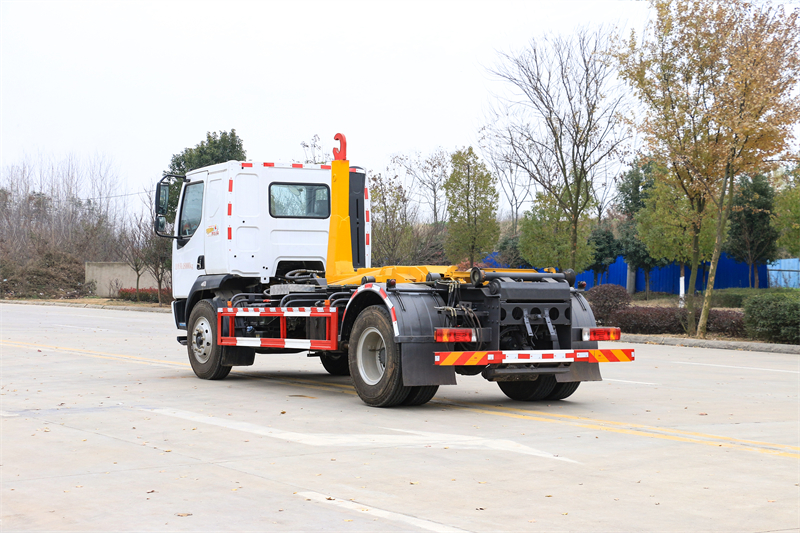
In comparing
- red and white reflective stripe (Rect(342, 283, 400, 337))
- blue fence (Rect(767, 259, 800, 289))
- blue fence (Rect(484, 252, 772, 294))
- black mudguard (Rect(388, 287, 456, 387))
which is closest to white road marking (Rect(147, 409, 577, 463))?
black mudguard (Rect(388, 287, 456, 387))

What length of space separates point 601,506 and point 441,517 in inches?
42.7

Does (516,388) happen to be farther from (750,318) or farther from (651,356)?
(750,318)

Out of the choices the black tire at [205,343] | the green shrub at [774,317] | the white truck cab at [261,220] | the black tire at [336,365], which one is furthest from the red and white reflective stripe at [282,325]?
the green shrub at [774,317]

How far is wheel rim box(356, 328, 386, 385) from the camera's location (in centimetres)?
1045

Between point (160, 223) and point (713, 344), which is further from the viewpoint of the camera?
point (713, 344)

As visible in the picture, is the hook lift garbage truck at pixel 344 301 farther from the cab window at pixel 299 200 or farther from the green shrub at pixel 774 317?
the green shrub at pixel 774 317

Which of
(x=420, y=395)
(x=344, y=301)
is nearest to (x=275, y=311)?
(x=344, y=301)

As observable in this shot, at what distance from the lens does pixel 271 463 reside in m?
7.03

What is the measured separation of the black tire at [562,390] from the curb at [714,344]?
1055 cm

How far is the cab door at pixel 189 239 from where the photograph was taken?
13.9 metres

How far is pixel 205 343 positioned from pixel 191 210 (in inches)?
86.3

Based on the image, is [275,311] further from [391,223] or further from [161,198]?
[391,223]

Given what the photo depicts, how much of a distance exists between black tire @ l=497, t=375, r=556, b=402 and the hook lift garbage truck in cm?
2

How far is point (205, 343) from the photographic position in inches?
533
